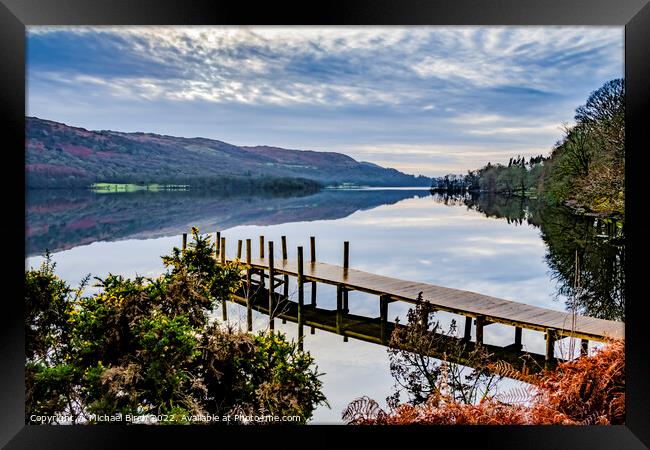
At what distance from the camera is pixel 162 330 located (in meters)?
2.57

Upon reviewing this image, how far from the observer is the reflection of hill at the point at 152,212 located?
5031 mm

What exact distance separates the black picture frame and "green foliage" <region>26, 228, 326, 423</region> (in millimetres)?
161

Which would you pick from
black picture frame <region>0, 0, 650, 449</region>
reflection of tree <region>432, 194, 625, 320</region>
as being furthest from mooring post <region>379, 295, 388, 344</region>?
black picture frame <region>0, 0, 650, 449</region>

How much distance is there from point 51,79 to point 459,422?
4450 mm

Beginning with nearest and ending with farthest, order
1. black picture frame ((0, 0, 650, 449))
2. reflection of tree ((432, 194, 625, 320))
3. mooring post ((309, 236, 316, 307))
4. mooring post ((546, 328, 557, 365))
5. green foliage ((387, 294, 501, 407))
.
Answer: black picture frame ((0, 0, 650, 449)) → green foliage ((387, 294, 501, 407)) → mooring post ((546, 328, 557, 365)) → reflection of tree ((432, 194, 625, 320)) → mooring post ((309, 236, 316, 307))

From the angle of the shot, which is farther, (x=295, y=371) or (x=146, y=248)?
(x=146, y=248)

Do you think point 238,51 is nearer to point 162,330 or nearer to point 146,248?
point 146,248

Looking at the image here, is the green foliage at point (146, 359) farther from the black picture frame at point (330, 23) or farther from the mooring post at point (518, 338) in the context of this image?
the mooring post at point (518, 338)

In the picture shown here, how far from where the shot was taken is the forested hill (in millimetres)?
4781

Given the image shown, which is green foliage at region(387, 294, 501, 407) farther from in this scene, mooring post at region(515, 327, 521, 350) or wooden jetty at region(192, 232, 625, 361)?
mooring post at region(515, 327, 521, 350)

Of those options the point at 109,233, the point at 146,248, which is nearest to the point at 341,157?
the point at 146,248

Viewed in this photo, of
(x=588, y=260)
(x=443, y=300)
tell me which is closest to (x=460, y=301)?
(x=443, y=300)

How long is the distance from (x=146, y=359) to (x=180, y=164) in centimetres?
345

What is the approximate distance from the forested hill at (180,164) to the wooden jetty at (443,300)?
0.89 metres
